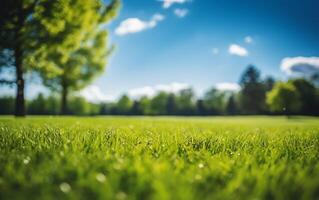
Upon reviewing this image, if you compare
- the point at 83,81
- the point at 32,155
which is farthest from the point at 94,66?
the point at 32,155

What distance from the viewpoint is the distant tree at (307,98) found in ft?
200

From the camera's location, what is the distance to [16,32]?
12961 mm

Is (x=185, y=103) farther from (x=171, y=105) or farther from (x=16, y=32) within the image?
(x=16, y=32)

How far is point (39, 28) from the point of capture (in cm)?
1298

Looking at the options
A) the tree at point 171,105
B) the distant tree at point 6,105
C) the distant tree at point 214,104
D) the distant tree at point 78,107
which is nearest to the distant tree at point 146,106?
the tree at point 171,105

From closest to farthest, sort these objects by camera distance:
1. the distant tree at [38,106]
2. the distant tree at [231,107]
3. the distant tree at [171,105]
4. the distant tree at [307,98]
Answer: the distant tree at [307,98] < the distant tree at [38,106] < the distant tree at [231,107] < the distant tree at [171,105]

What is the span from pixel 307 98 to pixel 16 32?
67.5 meters

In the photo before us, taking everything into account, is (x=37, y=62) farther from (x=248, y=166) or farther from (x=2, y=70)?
(x=248, y=166)

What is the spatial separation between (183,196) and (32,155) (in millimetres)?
1686

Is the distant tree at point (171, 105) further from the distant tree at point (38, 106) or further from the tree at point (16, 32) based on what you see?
the tree at point (16, 32)

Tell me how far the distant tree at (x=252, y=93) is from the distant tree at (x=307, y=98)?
48.6 ft

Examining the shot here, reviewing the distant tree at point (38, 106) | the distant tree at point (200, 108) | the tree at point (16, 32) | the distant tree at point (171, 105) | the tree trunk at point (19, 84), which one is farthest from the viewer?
the distant tree at point (171, 105)

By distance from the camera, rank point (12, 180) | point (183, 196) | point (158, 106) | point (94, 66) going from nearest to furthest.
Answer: point (183, 196), point (12, 180), point (94, 66), point (158, 106)

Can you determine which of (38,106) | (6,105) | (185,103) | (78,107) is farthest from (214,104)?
(6,105)
